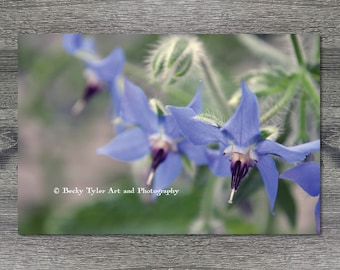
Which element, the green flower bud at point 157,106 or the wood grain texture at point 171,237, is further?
the wood grain texture at point 171,237

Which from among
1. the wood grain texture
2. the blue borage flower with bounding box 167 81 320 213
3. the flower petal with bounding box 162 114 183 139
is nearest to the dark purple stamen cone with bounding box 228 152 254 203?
the blue borage flower with bounding box 167 81 320 213

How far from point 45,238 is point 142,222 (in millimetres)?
191

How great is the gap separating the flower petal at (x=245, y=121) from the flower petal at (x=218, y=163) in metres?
0.05

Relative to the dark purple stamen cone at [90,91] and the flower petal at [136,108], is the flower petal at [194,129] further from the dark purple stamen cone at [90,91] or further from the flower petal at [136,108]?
the dark purple stamen cone at [90,91]

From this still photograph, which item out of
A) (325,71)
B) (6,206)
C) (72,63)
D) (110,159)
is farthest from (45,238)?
(325,71)

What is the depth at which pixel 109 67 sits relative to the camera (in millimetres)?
1175

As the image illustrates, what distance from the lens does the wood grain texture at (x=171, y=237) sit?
122cm

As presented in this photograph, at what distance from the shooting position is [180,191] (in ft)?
3.97

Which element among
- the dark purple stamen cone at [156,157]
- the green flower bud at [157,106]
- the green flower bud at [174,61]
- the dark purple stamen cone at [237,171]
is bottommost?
the dark purple stamen cone at [237,171]

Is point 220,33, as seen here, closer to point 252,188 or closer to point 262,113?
point 262,113

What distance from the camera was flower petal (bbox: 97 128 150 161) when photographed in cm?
115

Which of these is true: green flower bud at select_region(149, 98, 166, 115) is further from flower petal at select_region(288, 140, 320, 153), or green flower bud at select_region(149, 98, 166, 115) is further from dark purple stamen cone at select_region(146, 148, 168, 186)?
flower petal at select_region(288, 140, 320, 153)

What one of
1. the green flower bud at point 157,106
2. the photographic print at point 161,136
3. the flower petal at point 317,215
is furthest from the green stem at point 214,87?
the flower petal at point 317,215

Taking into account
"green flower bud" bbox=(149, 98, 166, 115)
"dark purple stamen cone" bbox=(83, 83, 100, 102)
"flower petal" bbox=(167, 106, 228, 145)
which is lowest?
"flower petal" bbox=(167, 106, 228, 145)
